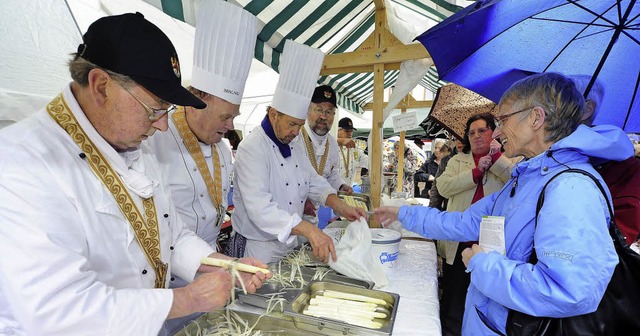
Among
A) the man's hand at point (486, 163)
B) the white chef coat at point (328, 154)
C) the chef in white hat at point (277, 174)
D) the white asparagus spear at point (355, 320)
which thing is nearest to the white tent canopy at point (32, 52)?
the chef in white hat at point (277, 174)

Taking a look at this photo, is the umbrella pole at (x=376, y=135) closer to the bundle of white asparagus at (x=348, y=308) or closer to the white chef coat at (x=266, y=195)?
the white chef coat at (x=266, y=195)

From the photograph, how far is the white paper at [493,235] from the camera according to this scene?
1.33m

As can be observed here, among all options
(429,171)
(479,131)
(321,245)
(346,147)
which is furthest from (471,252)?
(429,171)

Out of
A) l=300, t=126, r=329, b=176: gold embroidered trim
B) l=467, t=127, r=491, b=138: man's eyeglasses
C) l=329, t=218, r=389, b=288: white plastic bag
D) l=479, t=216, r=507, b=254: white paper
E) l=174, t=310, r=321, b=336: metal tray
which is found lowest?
l=174, t=310, r=321, b=336: metal tray

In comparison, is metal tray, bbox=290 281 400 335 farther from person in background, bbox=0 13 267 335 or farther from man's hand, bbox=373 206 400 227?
man's hand, bbox=373 206 400 227

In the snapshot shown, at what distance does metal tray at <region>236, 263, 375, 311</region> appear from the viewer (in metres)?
1.40

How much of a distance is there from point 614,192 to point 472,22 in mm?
1151

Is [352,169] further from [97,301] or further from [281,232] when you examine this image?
[97,301]

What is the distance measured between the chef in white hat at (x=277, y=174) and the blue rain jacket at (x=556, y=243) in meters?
0.94

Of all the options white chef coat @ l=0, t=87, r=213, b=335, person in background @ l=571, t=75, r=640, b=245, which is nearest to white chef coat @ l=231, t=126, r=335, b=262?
white chef coat @ l=0, t=87, r=213, b=335

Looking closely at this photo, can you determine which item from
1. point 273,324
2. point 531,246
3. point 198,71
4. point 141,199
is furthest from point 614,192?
point 198,71

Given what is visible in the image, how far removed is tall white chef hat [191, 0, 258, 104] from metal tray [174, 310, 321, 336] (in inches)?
45.1

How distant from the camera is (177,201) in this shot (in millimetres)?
1857

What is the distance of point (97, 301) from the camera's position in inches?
33.7
